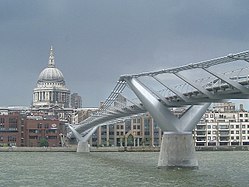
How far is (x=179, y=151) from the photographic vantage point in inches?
2210

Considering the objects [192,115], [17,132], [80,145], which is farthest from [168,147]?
[17,132]

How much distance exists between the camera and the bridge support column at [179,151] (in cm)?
5581

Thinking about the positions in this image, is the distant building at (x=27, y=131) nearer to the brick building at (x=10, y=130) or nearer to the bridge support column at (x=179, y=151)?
the brick building at (x=10, y=130)

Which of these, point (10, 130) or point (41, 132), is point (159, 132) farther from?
point (10, 130)

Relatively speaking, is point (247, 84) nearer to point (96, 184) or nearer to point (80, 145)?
point (96, 184)

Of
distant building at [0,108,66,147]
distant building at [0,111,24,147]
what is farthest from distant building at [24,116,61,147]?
distant building at [0,111,24,147]

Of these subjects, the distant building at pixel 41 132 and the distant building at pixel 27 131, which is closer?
the distant building at pixel 27 131

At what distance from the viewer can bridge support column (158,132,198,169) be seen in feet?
183

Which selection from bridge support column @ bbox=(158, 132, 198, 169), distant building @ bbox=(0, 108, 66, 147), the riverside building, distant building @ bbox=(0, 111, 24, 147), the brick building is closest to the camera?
bridge support column @ bbox=(158, 132, 198, 169)

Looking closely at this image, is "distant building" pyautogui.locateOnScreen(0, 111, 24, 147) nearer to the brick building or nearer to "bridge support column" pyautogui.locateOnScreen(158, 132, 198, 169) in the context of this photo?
the brick building

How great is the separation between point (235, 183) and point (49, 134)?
401 ft

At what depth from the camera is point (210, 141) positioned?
542 feet

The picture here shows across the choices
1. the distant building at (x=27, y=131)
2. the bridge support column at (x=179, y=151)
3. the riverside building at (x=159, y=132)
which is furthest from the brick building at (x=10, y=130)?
the bridge support column at (x=179, y=151)

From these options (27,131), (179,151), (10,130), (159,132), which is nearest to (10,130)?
(10,130)
